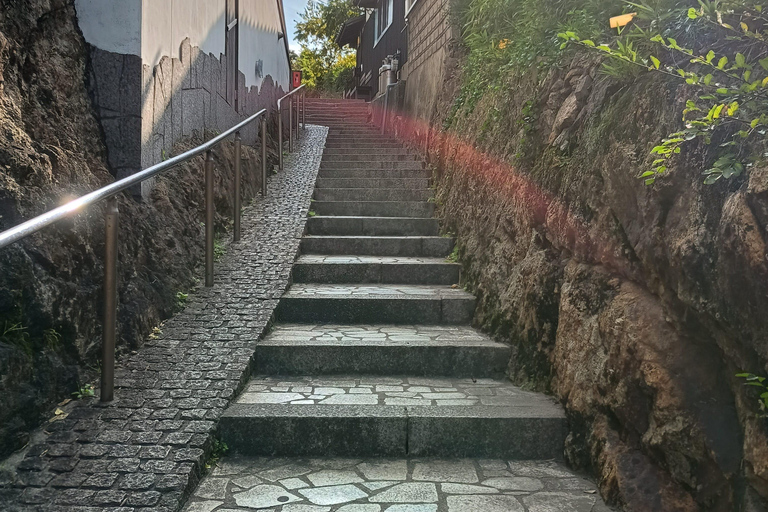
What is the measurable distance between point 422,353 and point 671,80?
1796 mm

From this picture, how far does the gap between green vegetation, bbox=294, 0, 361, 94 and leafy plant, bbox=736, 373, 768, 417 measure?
26.1 metres

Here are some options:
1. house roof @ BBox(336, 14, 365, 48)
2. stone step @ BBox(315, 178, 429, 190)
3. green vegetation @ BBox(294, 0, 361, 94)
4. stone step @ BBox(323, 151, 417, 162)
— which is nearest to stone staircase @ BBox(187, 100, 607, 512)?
stone step @ BBox(315, 178, 429, 190)

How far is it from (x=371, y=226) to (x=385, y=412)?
2824mm

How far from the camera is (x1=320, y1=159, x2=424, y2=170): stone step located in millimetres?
7130

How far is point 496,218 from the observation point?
3877mm

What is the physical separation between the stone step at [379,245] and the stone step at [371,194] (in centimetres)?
115

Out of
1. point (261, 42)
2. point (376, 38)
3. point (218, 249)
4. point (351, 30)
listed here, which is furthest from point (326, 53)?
point (218, 249)

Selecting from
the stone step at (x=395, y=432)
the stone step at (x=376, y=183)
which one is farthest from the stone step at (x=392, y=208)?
the stone step at (x=395, y=432)

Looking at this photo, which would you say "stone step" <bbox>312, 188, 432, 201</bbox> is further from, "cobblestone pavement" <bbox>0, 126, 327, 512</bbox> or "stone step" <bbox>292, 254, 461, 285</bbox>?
"cobblestone pavement" <bbox>0, 126, 327, 512</bbox>

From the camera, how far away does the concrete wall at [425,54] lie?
6758mm

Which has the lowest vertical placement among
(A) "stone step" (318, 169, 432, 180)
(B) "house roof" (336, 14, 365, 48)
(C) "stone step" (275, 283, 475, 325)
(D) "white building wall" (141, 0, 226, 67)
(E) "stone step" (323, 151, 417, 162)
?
(C) "stone step" (275, 283, 475, 325)

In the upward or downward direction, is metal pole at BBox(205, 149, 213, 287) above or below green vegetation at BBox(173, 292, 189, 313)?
above

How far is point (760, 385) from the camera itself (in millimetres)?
1571

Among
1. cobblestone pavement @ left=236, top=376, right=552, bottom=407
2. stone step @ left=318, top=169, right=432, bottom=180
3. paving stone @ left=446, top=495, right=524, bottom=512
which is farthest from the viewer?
stone step @ left=318, top=169, right=432, bottom=180
